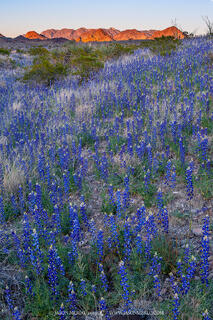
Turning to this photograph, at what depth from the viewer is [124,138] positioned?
5.21 meters

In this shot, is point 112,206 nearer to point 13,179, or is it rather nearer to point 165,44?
point 13,179

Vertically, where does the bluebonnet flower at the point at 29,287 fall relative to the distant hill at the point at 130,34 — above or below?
below

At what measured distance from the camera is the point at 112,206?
3512 millimetres

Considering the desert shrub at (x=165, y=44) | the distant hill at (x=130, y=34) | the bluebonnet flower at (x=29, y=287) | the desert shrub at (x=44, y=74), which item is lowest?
the bluebonnet flower at (x=29, y=287)

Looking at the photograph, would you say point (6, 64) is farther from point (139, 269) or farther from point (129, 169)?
point (139, 269)

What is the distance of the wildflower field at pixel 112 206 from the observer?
2.27m

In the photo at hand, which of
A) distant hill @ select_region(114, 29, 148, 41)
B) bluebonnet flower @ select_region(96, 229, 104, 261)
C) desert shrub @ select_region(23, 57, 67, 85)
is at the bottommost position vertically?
bluebonnet flower @ select_region(96, 229, 104, 261)

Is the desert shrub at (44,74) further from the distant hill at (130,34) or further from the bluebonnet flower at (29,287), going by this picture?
the distant hill at (130,34)

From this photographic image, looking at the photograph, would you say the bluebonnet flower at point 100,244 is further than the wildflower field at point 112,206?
Yes

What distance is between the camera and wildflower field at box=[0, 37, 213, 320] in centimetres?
227

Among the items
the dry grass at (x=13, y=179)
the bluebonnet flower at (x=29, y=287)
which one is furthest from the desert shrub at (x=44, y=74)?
the bluebonnet flower at (x=29, y=287)

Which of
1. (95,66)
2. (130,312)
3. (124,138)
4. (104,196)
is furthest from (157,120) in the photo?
(95,66)

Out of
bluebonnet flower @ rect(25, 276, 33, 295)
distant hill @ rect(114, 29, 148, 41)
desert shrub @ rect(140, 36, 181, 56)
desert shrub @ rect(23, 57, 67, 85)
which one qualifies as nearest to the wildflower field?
bluebonnet flower @ rect(25, 276, 33, 295)

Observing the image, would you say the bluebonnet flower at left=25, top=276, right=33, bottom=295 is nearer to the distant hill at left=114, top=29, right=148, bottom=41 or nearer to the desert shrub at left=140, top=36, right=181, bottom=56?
the desert shrub at left=140, top=36, right=181, bottom=56
